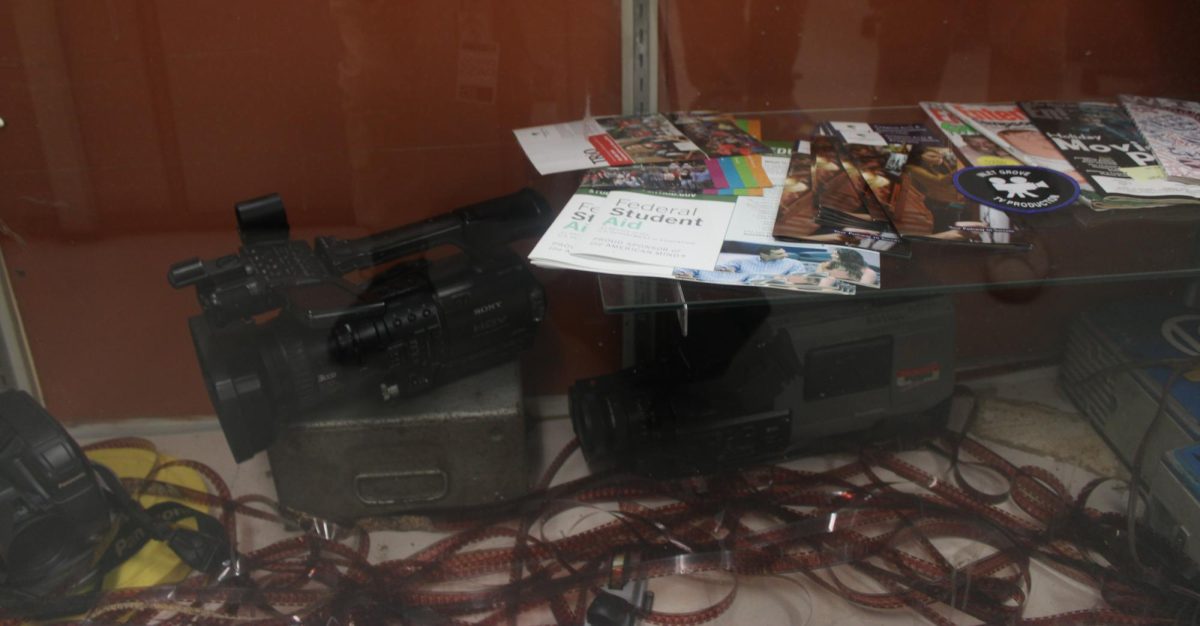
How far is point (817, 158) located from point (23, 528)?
946mm

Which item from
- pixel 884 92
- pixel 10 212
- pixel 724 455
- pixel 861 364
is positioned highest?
pixel 884 92

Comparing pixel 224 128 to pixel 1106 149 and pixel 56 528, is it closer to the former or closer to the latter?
pixel 56 528

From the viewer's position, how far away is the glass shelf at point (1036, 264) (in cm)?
87

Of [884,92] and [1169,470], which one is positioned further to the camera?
[884,92]

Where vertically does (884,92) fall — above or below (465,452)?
above

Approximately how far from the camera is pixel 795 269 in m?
0.86

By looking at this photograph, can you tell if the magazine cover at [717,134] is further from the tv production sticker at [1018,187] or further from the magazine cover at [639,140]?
the tv production sticker at [1018,187]

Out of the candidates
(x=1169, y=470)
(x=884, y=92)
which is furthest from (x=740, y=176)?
(x=1169, y=470)

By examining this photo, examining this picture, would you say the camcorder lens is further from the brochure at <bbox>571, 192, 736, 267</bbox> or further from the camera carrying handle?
the brochure at <bbox>571, 192, 736, 267</bbox>

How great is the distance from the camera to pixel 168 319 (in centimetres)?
121

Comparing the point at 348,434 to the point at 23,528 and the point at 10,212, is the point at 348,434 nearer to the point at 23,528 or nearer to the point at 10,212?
the point at 23,528

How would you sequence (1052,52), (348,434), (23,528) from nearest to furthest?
(23,528) → (348,434) → (1052,52)

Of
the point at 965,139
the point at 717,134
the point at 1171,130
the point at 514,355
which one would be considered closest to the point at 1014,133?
the point at 965,139

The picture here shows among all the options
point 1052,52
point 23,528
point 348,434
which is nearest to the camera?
point 23,528
